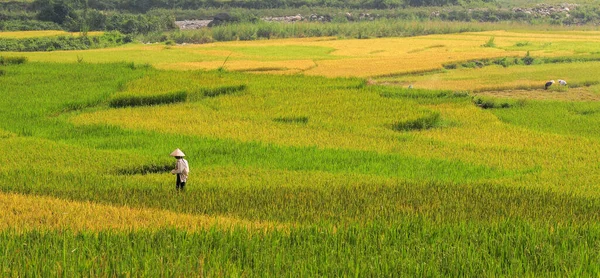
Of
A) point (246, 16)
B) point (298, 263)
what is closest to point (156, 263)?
point (298, 263)

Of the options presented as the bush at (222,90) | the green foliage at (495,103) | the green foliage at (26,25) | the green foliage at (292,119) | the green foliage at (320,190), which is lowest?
the green foliage at (26,25)

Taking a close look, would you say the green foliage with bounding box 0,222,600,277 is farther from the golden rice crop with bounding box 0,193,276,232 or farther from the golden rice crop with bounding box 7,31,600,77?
the golden rice crop with bounding box 7,31,600,77

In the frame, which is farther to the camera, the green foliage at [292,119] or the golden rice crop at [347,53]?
the golden rice crop at [347,53]

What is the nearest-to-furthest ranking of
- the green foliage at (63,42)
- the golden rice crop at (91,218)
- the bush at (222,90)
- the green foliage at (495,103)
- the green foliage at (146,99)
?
the golden rice crop at (91,218)
the green foliage at (146,99)
the bush at (222,90)
the green foliage at (495,103)
the green foliage at (63,42)

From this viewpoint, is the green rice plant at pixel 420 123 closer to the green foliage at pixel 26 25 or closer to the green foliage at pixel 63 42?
the green foliage at pixel 63 42

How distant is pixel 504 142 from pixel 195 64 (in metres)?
15.4

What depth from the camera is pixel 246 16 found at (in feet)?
170

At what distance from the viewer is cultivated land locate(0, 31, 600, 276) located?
638 centimetres

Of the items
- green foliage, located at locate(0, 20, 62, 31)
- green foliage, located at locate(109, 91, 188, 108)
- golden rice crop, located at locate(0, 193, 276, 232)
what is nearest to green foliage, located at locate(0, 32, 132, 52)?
green foliage, located at locate(0, 20, 62, 31)

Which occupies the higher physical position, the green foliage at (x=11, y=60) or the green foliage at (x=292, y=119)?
the green foliage at (x=292, y=119)

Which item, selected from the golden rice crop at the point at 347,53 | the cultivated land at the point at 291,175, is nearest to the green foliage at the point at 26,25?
the golden rice crop at the point at 347,53

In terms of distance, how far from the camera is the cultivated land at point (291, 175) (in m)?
6.38

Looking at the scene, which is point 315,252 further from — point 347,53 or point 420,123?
point 347,53

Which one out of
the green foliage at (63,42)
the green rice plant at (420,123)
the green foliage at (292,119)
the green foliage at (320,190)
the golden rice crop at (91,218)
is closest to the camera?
the green foliage at (320,190)
